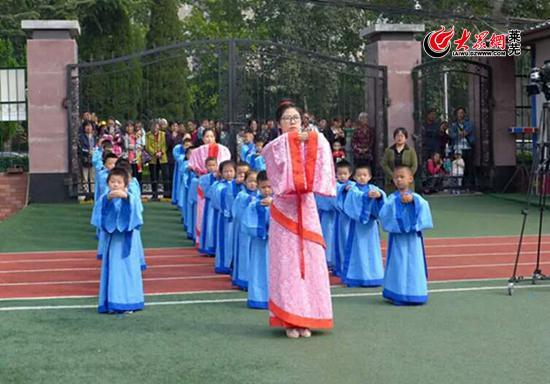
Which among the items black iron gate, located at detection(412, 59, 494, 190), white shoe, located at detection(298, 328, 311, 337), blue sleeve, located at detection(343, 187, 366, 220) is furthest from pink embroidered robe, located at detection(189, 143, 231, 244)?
black iron gate, located at detection(412, 59, 494, 190)

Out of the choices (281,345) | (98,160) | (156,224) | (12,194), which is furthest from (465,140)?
(281,345)

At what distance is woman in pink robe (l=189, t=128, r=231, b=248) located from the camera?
13.1m

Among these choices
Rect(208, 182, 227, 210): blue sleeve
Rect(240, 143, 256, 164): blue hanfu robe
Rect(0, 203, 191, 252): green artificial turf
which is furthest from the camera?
Rect(240, 143, 256, 164): blue hanfu robe

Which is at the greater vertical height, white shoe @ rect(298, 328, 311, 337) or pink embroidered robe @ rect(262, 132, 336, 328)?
pink embroidered robe @ rect(262, 132, 336, 328)

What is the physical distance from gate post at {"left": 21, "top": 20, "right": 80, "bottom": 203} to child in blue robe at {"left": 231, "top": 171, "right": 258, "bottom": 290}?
891 centimetres

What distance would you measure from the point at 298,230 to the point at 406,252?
1.80 meters

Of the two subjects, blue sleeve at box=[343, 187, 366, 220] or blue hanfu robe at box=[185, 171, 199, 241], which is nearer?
blue sleeve at box=[343, 187, 366, 220]

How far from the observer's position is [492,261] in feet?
39.5

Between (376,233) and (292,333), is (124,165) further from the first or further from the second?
(292,333)

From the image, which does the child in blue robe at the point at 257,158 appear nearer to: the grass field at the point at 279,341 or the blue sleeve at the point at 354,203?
the blue sleeve at the point at 354,203

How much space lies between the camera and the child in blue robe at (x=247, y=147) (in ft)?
55.1

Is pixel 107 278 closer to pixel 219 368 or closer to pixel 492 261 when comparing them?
pixel 219 368

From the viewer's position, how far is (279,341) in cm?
741

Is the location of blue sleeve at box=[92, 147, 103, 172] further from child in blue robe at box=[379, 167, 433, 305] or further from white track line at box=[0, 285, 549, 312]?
child in blue robe at box=[379, 167, 433, 305]
